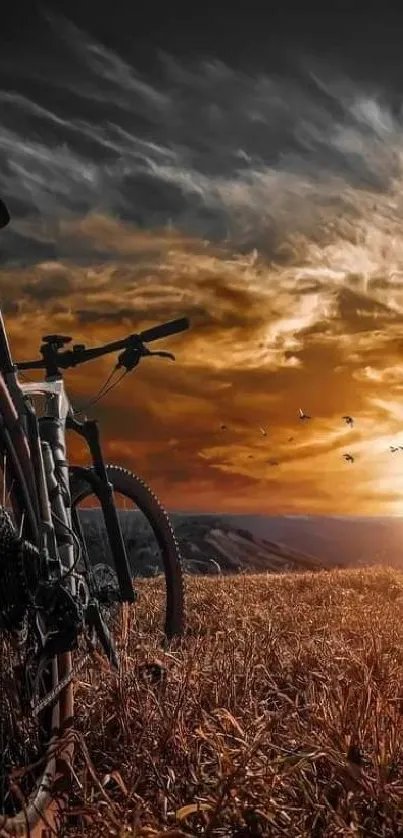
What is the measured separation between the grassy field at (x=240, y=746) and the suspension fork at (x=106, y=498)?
1.62 feet

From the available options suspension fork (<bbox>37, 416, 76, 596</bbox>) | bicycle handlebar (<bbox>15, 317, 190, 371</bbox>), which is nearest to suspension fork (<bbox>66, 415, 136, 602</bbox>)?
bicycle handlebar (<bbox>15, 317, 190, 371</bbox>)

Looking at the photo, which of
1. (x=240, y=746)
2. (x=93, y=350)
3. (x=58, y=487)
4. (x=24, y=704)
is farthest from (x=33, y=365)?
(x=240, y=746)

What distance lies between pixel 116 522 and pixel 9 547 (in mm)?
2373

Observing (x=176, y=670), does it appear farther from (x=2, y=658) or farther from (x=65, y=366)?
(x=65, y=366)

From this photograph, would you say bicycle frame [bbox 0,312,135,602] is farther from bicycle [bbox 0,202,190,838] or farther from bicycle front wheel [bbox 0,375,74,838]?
bicycle front wheel [bbox 0,375,74,838]

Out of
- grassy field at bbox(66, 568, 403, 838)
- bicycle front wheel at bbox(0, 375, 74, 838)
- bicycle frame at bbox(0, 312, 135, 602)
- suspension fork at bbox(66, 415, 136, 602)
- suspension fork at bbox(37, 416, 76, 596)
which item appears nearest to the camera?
grassy field at bbox(66, 568, 403, 838)

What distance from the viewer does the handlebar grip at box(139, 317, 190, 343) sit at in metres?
5.02

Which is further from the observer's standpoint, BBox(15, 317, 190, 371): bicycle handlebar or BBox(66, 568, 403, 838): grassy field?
BBox(15, 317, 190, 371): bicycle handlebar

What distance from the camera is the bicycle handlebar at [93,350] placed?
189 inches

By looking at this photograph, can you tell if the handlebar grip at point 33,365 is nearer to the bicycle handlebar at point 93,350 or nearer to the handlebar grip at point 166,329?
the bicycle handlebar at point 93,350

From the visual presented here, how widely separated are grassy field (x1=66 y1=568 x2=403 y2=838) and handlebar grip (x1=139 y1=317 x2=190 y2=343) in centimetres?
158

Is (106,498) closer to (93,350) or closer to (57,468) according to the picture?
(93,350)

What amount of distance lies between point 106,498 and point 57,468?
1.23 m

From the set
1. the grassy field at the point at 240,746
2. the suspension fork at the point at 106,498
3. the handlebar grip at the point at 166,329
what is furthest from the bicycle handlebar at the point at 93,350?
the grassy field at the point at 240,746
